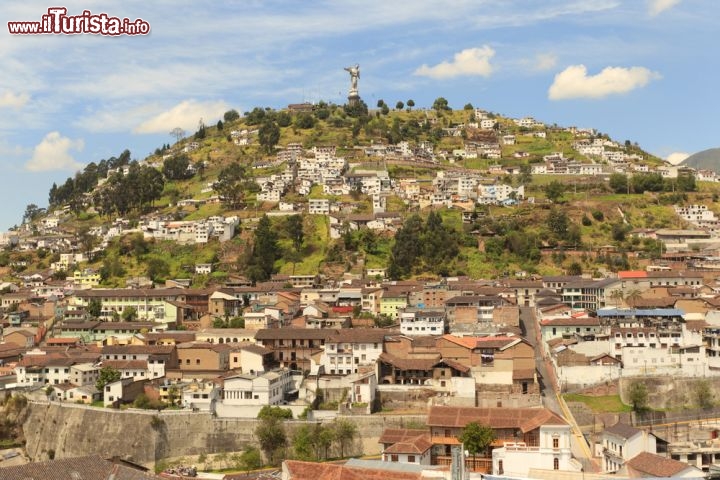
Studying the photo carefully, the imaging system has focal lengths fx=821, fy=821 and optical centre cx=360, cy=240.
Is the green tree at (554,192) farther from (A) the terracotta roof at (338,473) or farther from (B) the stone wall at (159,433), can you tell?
(A) the terracotta roof at (338,473)

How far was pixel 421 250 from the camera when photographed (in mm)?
63188

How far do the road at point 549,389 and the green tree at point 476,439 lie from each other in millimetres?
3523

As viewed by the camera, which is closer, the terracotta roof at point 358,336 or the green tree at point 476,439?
the green tree at point 476,439

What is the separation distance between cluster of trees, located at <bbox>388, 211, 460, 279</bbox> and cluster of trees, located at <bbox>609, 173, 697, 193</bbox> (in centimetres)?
2297

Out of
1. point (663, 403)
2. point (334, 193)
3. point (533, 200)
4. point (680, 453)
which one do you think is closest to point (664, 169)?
point (533, 200)

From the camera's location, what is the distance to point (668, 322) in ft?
140

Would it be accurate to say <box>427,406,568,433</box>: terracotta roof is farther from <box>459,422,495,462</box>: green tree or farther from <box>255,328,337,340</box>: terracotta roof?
<box>255,328,337,340</box>: terracotta roof

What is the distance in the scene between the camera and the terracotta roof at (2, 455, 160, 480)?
78.9ft

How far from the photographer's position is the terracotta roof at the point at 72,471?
24062 millimetres

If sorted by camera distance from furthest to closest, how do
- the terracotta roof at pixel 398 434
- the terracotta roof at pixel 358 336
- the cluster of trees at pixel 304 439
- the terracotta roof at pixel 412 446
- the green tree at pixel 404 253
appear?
1. the green tree at pixel 404 253
2. the terracotta roof at pixel 358 336
3. the cluster of trees at pixel 304 439
4. the terracotta roof at pixel 398 434
5. the terracotta roof at pixel 412 446

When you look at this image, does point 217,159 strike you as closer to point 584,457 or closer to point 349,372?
point 349,372

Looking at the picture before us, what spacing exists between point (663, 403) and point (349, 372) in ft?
49.2

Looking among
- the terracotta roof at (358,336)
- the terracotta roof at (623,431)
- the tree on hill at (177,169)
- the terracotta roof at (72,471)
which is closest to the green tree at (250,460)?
the terracotta roof at (358,336)

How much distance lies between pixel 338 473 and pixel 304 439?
10703 mm
